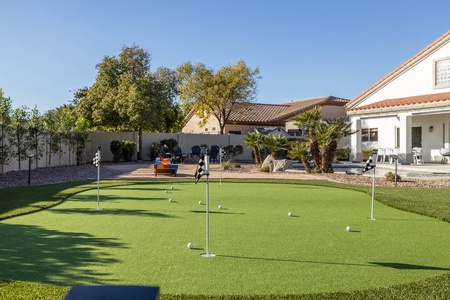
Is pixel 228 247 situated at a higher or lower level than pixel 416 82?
lower

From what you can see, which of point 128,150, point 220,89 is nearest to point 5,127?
point 128,150

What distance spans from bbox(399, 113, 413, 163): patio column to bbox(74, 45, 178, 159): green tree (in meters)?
16.3

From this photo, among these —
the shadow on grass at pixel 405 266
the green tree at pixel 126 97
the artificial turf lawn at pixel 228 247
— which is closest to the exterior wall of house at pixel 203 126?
the green tree at pixel 126 97

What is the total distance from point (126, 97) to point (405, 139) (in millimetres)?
18277

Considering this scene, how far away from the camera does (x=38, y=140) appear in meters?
22.2

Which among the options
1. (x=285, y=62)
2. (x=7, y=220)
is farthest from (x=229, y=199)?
(x=285, y=62)

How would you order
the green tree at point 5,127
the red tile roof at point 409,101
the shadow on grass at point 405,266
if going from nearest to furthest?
the shadow on grass at point 405,266, the green tree at point 5,127, the red tile roof at point 409,101

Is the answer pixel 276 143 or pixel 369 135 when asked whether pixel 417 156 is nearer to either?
pixel 369 135

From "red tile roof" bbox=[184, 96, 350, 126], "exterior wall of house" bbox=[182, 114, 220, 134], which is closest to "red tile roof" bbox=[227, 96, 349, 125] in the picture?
"red tile roof" bbox=[184, 96, 350, 126]

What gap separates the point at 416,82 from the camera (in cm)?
2608

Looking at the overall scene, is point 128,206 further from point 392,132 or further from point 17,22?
point 392,132

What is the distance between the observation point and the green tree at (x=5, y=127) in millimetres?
18703

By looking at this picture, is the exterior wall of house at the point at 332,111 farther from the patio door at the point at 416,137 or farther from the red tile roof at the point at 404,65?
the patio door at the point at 416,137

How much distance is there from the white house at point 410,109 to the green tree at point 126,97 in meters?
13.5
